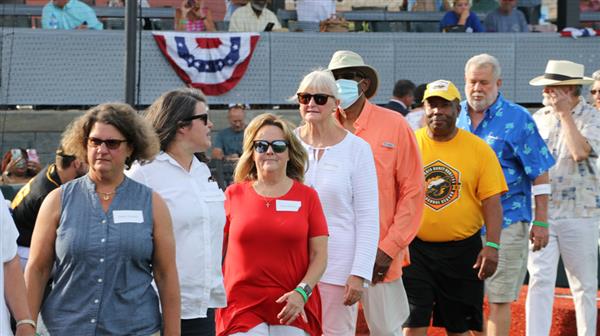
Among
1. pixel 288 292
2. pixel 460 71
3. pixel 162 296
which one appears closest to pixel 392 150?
pixel 288 292

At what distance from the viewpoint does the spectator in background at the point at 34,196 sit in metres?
7.31

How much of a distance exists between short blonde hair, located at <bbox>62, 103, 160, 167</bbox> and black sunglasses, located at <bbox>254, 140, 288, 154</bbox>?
1.00 metres

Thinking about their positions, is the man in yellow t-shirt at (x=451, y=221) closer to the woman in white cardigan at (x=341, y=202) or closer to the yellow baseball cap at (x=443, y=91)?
the yellow baseball cap at (x=443, y=91)

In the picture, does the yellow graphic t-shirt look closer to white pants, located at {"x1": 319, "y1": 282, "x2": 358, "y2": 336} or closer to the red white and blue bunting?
white pants, located at {"x1": 319, "y1": 282, "x2": 358, "y2": 336}

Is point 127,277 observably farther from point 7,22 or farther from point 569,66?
point 7,22

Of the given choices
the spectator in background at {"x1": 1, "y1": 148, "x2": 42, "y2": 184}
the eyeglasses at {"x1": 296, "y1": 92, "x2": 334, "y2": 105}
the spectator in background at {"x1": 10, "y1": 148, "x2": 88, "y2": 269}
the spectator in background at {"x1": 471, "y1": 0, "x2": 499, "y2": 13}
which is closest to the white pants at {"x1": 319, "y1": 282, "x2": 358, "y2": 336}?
the eyeglasses at {"x1": 296, "y1": 92, "x2": 334, "y2": 105}

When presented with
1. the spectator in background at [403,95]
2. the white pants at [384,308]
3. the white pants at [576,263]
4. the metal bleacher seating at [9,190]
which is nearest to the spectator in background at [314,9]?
the spectator in background at [403,95]

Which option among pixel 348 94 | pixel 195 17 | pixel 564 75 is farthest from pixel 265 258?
pixel 195 17

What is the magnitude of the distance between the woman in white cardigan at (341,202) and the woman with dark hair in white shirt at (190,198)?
0.92 meters

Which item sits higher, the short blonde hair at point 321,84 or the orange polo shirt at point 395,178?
the short blonde hair at point 321,84

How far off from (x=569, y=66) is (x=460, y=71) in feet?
26.1

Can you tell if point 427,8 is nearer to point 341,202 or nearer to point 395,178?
point 395,178

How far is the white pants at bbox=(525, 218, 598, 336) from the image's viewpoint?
27.5 ft

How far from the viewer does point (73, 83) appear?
15.0 m
